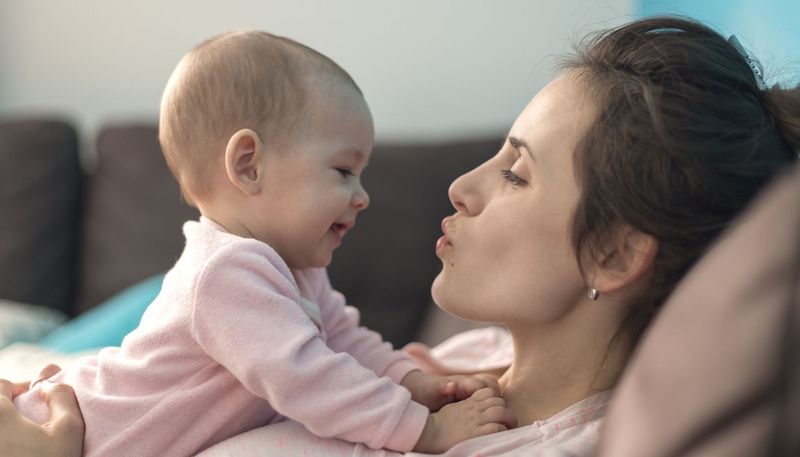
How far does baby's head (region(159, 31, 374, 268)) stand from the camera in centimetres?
134

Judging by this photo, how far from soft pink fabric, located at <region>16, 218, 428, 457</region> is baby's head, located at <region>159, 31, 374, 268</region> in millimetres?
81

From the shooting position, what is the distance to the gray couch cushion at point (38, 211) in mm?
2846

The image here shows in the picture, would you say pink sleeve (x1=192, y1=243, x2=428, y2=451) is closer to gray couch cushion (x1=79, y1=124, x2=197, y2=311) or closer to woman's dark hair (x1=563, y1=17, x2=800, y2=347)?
woman's dark hair (x1=563, y1=17, x2=800, y2=347)

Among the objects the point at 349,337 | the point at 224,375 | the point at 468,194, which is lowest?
the point at 349,337

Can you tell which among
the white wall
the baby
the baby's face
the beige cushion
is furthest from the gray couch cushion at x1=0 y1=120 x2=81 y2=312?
the beige cushion

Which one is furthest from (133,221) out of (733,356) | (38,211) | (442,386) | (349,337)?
(733,356)

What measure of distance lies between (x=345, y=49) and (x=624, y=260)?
7.07 feet

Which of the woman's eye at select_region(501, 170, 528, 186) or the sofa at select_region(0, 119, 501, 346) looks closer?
the woman's eye at select_region(501, 170, 528, 186)

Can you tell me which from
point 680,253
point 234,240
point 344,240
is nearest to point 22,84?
point 344,240

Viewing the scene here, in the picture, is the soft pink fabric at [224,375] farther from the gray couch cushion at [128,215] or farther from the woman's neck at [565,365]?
the gray couch cushion at [128,215]

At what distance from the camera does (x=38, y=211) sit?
2.90 m

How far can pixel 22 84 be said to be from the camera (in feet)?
Answer: 11.6

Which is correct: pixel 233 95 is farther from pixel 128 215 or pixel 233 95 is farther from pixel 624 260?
pixel 128 215

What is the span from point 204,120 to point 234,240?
243mm
